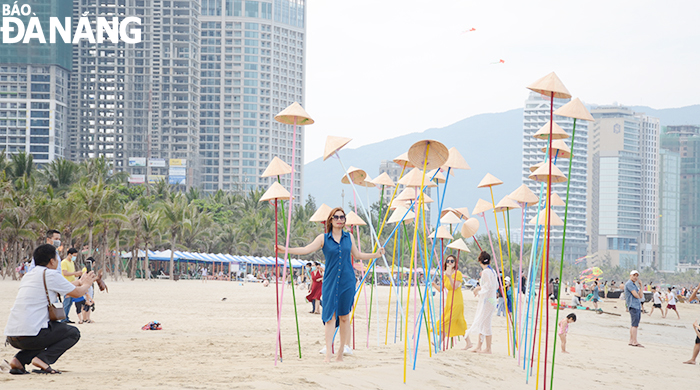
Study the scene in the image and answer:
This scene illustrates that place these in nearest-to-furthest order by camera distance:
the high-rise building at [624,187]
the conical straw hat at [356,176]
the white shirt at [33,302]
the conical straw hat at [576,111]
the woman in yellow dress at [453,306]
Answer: the white shirt at [33,302] < the conical straw hat at [576,111] < the conical straw hat at [356,176] < the woman in yellow dress at [453,306] < the high-rise building at [624,187]

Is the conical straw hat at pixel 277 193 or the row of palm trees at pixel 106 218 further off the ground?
the conical straw hat at pixel 277 193

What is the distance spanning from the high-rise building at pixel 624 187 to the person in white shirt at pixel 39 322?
579 ft

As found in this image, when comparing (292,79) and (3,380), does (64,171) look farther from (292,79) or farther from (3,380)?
(292,79)

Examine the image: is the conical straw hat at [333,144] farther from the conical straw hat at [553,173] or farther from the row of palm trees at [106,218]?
the row of palm trees at [106,218]

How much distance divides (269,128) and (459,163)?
457 ft

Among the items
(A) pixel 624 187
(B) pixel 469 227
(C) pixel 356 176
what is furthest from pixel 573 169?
(C) pixel 356 176

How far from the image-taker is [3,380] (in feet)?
18.4

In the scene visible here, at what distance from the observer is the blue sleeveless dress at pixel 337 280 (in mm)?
7234

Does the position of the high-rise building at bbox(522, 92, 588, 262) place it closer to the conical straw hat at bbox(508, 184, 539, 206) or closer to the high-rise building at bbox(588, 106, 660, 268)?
the high-rise building at bbox(588, 106, 660, 268)

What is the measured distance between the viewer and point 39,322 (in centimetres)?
607

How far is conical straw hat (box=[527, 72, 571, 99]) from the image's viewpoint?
6688 mm

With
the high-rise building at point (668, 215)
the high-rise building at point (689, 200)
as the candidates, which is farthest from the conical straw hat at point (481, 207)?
the high-rise building at point (689, 200)

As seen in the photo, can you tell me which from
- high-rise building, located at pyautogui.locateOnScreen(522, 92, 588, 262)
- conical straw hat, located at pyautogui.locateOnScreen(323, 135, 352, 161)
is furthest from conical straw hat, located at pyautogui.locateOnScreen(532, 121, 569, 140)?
high-rise building, located at pyautogui.locateOnScreen(522, 92, 588, 262)

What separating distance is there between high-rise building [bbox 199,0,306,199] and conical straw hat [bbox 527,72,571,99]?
13225 centimetres
